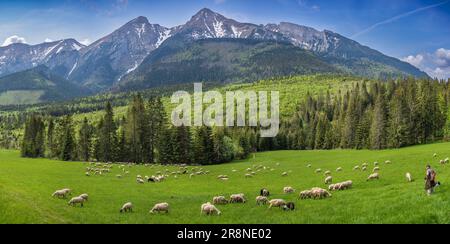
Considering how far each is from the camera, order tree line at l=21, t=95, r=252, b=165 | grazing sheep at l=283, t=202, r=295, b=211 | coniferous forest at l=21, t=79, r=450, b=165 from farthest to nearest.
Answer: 1. coniferous forest at l=21, t=79, r=450, b=165
2. tree line at l=21, t=95, r=252, b=165
3. grazing sheep at l=283, t=202, r=295, b=211

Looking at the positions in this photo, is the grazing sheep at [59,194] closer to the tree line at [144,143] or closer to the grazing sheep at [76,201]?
the grazing sheep at [76,201]

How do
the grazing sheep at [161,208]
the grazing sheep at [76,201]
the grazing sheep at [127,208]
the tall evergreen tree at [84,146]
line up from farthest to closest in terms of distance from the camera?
the tall evergreen tree at [84,146] → the grazing sheep at [76,201] → the grazing sheep at [127,208] → the grazing sheep at [161,208]

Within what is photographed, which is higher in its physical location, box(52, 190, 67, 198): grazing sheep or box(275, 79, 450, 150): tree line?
box(275, 79, 450, 150): tree line

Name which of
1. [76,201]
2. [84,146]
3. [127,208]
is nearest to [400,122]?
[84,146]

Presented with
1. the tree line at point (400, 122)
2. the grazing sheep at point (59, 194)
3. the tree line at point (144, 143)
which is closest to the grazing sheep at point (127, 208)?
the grazing sheep at point (59, 194)

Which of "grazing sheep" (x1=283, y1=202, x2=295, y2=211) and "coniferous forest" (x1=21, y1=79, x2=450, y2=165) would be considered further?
"coniferous forest" (x1=21, y1=79, x2=450, y2=165)

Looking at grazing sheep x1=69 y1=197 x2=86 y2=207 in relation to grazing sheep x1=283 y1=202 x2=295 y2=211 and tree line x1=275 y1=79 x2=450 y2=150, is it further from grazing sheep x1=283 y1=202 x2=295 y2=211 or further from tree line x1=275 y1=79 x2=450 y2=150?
Answer: tree line x1=275 y1=79 x2=450 y2=150

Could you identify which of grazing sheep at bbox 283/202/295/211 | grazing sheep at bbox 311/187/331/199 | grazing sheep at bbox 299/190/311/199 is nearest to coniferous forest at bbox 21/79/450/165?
grazing sheep at bbox 299/190/311/199

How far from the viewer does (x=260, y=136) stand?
183625mm

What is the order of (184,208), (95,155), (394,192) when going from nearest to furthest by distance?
(394,192)
(184,208)
(95,155)

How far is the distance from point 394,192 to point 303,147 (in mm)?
141473
